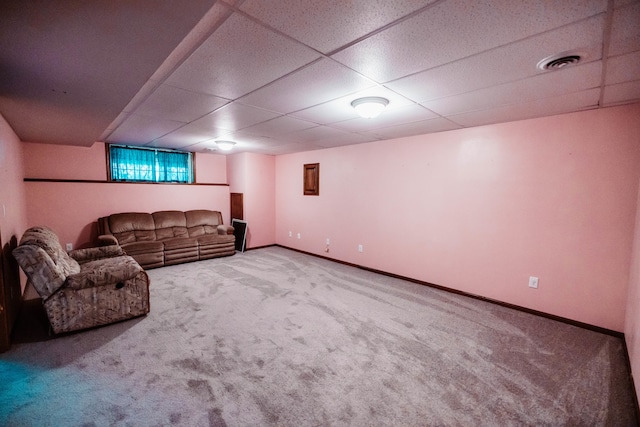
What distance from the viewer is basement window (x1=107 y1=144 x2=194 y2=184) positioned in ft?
16.7

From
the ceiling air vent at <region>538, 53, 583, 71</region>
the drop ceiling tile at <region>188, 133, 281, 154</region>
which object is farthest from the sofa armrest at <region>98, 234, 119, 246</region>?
the ceiling air vent at <region>538, 53, 583, 71</region>

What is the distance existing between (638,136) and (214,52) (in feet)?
12.2

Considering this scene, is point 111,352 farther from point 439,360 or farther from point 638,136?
point 638,136

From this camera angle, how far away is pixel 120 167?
5.12 m

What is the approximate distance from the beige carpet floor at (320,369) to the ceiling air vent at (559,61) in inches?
87.9

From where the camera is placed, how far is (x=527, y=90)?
→ 217 centimetres

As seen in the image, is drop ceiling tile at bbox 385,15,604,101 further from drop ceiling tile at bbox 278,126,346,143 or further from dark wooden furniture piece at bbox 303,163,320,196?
dark wooden furniture piece at bbox 303,163,320,196

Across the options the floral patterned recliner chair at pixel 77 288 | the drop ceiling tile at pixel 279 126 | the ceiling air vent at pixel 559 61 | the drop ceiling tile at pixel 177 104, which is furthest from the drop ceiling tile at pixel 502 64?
the floral patterned recliner chair at pixel 77 288

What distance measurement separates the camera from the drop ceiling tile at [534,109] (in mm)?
2311

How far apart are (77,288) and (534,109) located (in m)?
4.80

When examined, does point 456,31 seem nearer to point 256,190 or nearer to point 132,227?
point 256,190

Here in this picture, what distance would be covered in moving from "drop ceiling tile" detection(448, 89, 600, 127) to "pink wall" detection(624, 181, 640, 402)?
107 centimetres

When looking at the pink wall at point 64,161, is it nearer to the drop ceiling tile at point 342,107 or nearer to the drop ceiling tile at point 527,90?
the drop ceiling tile at point 342,107

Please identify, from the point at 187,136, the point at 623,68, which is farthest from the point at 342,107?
the point at 187,136
